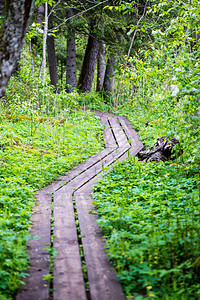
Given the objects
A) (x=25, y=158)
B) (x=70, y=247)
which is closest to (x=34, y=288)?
(x=70, y=247)

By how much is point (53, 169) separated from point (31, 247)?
2.93 m

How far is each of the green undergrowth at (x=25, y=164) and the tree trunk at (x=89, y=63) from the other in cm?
352

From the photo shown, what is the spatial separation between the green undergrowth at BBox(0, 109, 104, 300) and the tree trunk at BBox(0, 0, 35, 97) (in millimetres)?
1692

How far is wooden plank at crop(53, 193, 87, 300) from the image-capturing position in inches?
108

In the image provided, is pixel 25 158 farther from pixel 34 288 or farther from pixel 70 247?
pixel 34 288

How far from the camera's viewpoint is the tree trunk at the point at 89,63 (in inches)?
568

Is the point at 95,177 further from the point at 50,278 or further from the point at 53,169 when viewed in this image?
the point at 50,278

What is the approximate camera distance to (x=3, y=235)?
353cm

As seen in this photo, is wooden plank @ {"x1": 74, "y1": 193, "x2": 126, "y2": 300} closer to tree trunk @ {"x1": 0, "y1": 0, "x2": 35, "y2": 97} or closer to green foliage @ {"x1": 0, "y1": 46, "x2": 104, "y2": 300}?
green foliage @ {"x1": 0, "y1": 46, "x2": 104, "y2": 300}

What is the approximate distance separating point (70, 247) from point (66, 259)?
27 cm

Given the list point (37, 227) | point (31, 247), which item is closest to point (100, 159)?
point (37, 227)

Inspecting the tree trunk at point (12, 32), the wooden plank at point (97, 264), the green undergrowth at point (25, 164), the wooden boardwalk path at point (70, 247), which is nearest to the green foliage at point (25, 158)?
the green undergrowth at point (25, 164)

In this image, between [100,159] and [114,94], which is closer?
[100,159]

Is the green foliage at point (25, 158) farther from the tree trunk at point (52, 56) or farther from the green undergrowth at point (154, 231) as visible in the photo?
the tree trunk at point (52, 56)
